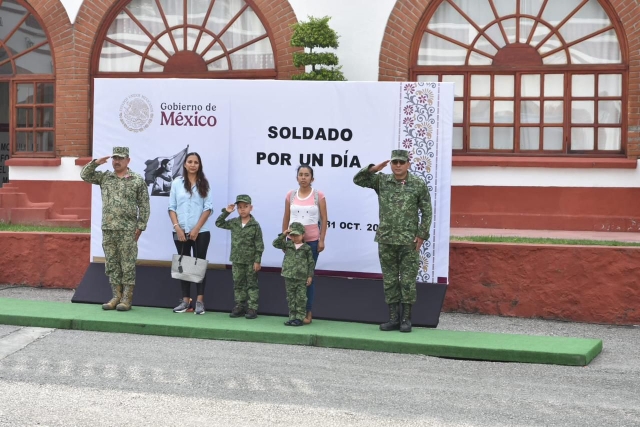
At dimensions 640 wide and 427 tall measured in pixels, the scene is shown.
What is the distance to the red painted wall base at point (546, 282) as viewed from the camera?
1222cm

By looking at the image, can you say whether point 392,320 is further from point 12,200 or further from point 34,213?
point 12,200

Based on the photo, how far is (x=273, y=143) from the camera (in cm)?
1222

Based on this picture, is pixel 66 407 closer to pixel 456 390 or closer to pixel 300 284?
pixel 456 390

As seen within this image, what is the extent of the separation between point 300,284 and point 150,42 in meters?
8.17

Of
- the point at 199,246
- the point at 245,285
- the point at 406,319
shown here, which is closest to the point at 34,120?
the point at 199,246

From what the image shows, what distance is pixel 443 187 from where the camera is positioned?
38.4 feet

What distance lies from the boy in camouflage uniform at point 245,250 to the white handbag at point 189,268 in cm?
42

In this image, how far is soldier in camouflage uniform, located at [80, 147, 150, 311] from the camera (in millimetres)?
11844

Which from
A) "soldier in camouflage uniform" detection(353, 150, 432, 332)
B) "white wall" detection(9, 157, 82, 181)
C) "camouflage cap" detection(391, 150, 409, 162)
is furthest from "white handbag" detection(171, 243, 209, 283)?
"white wall" detection(9, 157, 82, 181)

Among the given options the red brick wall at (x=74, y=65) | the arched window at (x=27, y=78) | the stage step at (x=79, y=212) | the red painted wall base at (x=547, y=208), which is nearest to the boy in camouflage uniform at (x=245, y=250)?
the red painted wall base at (x=547, y=208)

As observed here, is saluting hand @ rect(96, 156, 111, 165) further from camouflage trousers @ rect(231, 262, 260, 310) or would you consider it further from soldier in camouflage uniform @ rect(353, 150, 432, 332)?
soldier in camouflage uniform @ rect(353, 150, 432, 332)

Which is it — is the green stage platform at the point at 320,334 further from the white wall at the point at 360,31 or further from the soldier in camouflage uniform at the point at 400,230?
the white wall at the point at 360,31

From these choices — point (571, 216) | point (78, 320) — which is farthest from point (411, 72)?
point (78, 320)

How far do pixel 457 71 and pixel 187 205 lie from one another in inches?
258
